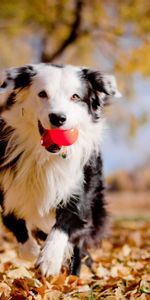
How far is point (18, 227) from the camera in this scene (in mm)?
5027

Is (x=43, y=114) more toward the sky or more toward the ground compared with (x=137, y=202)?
more toward the sky

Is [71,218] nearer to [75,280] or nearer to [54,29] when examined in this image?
[75,280]

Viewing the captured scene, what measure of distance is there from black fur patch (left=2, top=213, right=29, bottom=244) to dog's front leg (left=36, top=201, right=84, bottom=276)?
Answer: 44 cm

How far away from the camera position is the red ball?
4.27 meters

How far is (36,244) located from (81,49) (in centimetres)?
1164

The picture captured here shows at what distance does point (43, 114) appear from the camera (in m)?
4.21

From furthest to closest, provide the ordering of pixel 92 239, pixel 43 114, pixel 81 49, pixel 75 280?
1. pixel 81 49
2. pixel 92 239
3. pixel 75 280
4. pixel 43 114

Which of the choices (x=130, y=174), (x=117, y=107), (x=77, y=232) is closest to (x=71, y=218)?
(x=77, y=232)

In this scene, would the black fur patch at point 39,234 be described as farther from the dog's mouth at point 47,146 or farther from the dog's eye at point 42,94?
the dog's eye at point 42,94

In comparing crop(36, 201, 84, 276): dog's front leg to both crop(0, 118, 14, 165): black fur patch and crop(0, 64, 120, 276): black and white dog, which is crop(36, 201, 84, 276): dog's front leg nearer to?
crop(0, 64, 120, 276): black and white dog

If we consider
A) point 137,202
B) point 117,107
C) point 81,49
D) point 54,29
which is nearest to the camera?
point 54,29

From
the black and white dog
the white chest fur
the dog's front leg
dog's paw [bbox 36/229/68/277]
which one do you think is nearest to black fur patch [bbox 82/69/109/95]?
the black and white dog

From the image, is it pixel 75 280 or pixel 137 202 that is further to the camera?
pixel 137 202

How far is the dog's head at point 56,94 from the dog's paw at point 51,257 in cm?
89
